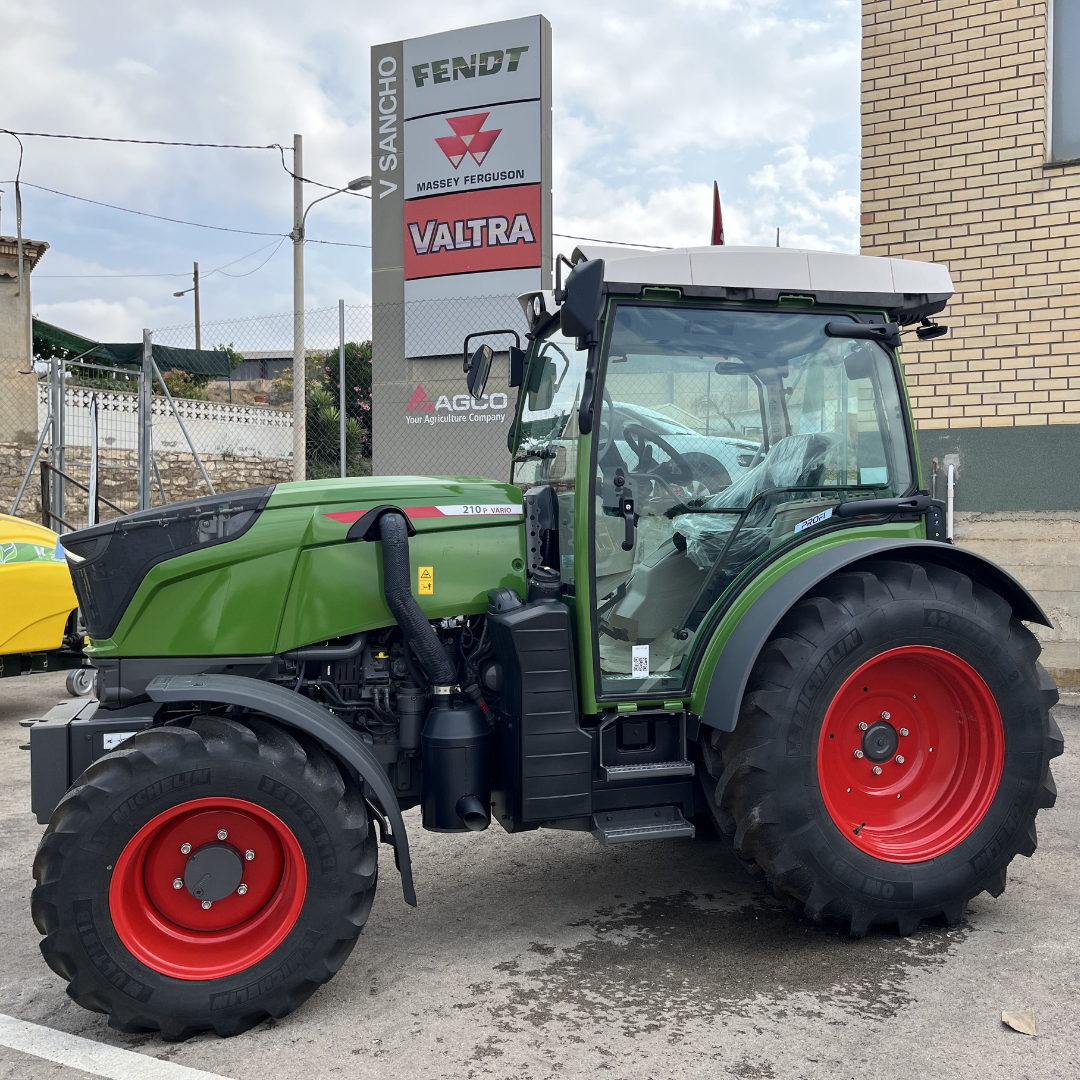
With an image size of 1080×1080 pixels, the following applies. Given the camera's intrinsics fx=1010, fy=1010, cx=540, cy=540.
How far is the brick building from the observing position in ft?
23.5

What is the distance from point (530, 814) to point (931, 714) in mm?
1523

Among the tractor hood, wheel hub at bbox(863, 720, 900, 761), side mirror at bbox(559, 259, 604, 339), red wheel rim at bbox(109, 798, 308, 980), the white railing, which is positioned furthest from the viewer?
the white railing

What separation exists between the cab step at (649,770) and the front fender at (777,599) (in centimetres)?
22

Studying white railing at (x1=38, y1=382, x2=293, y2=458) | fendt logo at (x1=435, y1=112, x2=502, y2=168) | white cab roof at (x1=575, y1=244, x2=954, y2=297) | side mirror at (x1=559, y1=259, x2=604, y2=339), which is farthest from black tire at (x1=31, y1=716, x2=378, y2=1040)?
A: white railing at (x1=38, y1=382, x2=293, y2=458)

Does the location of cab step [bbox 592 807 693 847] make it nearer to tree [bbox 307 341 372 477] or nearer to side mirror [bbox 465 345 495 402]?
side mirror [bbox 465 345 495 402]

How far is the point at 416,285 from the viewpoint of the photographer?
36.5ft

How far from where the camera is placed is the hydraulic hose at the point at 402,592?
321 centimetres

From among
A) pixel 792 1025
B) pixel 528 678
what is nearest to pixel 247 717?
pixel 528 678

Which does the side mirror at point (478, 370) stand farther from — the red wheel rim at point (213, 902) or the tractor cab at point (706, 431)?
the red wheel rim at point (213, 902)

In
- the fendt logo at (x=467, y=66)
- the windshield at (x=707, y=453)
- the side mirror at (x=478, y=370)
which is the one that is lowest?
the windshield at (x=707, y=453)

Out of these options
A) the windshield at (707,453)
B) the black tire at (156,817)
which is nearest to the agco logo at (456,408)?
the windshield at (707,453)

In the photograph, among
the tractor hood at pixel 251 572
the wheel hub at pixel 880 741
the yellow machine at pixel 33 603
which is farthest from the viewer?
the yellow machine at pixel 33 603

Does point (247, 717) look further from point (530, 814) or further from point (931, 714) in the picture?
point (931, 714)

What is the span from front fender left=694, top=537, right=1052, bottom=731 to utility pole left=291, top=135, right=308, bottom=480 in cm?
970
